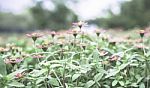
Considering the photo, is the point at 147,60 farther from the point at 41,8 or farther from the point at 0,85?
the point at 41,8

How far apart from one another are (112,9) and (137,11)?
1.12 meters

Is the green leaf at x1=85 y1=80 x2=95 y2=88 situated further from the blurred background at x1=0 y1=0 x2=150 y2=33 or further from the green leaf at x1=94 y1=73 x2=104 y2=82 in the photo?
the blurred background at x1=0 y1=0 x2=150 y2=33

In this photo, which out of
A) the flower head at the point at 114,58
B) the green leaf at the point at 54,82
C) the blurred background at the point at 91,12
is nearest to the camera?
the green leaf at the point at 54,82

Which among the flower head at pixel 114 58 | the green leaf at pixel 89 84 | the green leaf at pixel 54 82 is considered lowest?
the green leaf at pixel 89 84

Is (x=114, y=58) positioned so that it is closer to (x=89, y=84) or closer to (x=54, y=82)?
(x=89, y=84)

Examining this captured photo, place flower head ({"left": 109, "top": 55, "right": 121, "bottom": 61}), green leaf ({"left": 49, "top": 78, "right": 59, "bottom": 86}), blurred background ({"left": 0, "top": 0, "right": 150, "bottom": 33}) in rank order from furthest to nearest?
blurred background ({"left": 0, "top": 0, "right": 150, "bottom": 33}) → flower head ({"left": 109, "top": 55, "right": 121, "bottom": 61}) → green leaf ({"left": 49, "top": 78, "right": 59, "bottom": 86})

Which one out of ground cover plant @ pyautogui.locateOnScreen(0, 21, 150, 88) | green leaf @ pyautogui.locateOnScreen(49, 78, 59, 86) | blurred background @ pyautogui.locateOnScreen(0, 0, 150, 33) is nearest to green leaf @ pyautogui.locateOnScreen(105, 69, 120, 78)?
ground cover plant @ pyautogui.locateOnScreen(0, 21, 150, 88)

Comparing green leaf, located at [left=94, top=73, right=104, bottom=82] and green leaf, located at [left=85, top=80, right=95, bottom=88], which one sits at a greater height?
Result: green leaf, located at [left=94, top=73, right=104, bottom=82]

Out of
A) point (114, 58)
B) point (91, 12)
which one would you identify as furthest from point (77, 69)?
point (91, 12)

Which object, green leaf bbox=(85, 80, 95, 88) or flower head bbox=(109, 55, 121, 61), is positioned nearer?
green leaf bbox=(85, 80, 95, 88)

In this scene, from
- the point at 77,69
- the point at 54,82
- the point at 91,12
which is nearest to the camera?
the point at 54,82

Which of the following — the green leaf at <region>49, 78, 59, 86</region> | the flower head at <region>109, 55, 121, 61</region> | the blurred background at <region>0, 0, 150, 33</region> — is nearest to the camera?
the green leaf at <region>49, 78, 59, 86</region>

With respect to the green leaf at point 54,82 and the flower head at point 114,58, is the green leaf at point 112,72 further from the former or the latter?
the green leaf at point 54,82

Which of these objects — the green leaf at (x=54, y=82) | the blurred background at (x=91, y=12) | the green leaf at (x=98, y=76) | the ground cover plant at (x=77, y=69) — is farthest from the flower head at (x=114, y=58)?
the blurred background at (x=91, y=12)
